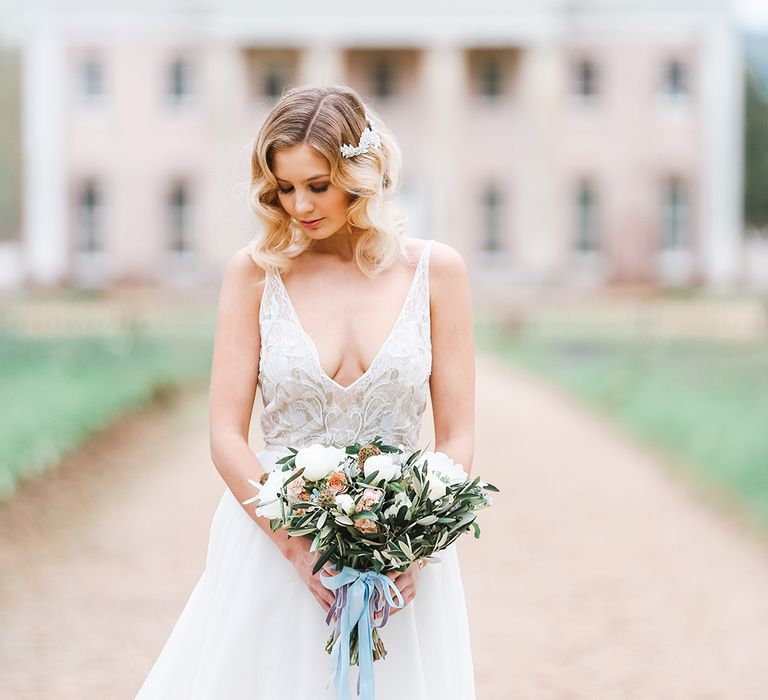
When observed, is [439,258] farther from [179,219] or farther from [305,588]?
[179,219]

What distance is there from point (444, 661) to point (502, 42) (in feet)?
93.2

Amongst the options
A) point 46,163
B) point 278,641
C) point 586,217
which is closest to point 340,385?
point 278,641

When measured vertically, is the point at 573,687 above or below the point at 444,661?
below

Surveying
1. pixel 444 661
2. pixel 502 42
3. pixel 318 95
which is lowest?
pixel 444 661

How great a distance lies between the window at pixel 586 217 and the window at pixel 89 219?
11.5 metres

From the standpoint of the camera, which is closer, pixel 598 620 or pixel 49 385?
pixel 598 620

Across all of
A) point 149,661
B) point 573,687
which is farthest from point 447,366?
point 149,661

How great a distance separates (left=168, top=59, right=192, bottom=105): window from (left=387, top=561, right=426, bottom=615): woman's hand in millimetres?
28699

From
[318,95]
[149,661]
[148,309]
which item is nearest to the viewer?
[318,95]

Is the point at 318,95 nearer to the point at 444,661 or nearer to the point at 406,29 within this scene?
the point at 444,661

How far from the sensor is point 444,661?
2916 mm

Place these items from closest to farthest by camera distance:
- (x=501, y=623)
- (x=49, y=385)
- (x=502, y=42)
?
(x=501, y=623), (x=49, y=385), (x=502, y=42)

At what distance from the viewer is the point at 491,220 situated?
2972 cm

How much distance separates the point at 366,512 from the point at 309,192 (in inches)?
28.6
